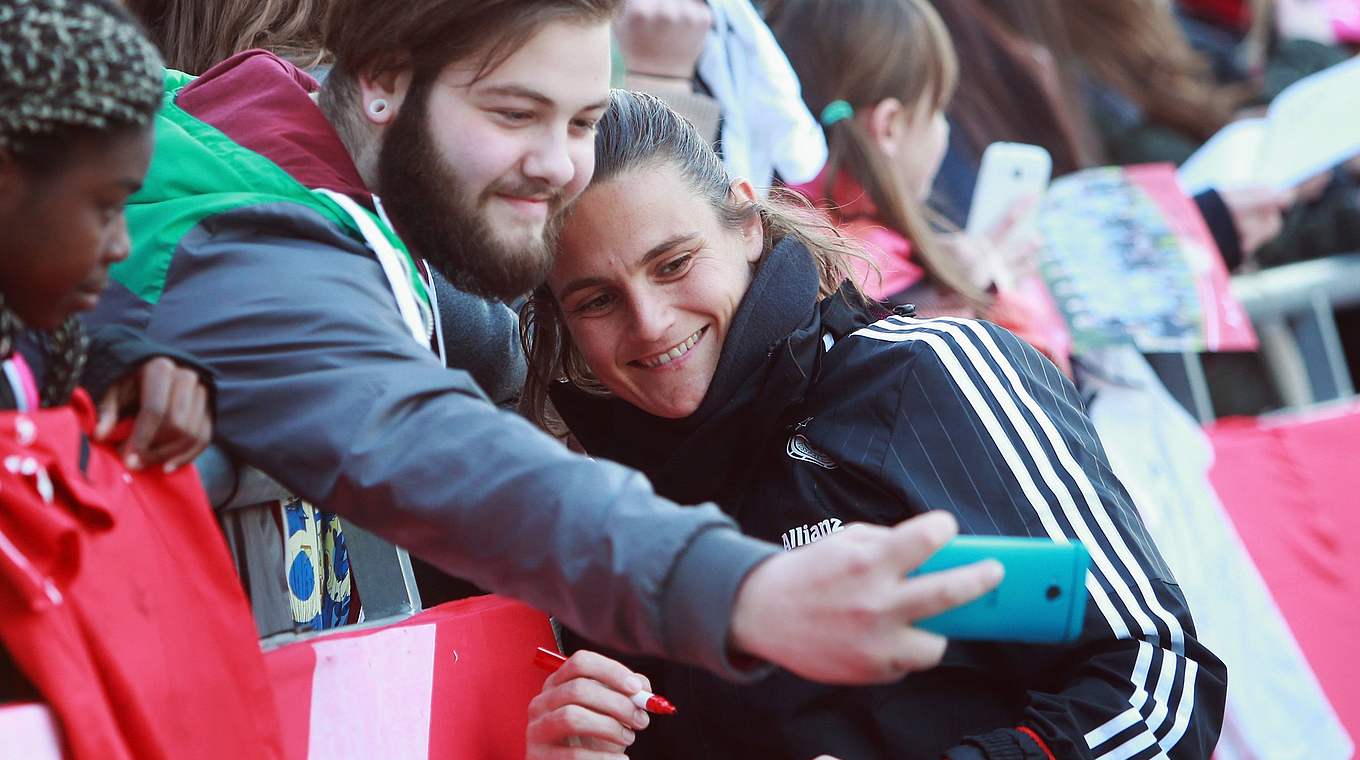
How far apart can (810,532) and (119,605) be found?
1053 mm

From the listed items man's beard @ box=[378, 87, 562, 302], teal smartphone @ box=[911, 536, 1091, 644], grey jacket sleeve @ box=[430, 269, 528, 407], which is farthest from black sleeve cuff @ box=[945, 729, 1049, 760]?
grey jacket sleeve @ box=[430, 269, 528, 407]

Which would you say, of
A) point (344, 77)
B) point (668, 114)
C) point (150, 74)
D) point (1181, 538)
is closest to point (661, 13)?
point (668, 114)

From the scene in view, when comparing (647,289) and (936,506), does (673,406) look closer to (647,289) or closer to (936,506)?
(647,289)

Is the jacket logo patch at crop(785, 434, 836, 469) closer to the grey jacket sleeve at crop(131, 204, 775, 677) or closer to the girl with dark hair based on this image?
the grey jacket sleeve at crop(131, 204, 775, 677)

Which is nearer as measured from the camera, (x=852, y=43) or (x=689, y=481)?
(x=689, y=481)

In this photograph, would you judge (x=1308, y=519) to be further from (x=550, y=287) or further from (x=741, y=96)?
(x=550, y=287)

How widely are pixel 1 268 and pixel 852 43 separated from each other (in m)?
2.87

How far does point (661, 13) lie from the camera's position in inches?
134

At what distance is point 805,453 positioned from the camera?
7.47ft

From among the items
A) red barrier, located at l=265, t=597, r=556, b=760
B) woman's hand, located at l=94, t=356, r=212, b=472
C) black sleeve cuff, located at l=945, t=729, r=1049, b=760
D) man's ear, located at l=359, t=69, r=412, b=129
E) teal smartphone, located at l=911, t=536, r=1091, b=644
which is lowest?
red barrier, located at l=265, t=597, r=556, b=760

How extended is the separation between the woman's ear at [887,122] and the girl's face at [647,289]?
1.49 meters

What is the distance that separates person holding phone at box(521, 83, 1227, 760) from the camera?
2.09 meters

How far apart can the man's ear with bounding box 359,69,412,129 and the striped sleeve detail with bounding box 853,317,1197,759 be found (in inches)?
32.9

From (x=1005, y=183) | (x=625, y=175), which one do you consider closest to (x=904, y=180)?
(x=1005, y=183)
